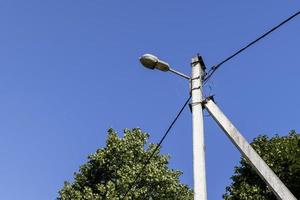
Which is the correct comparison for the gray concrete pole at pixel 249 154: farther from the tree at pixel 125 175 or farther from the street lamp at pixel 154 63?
the tree at pixel 125 175

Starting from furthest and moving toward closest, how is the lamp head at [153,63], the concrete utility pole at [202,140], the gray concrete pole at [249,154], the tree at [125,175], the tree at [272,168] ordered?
the tree at [125,175]
the tree at [272,168]
the lamp head at [153,63]
the concrete utility pole at [202,140]
the gray concrete pole at [249,154]

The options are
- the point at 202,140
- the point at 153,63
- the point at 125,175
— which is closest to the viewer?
the point at 202,140

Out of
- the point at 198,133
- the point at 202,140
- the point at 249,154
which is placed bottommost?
the point at 249,154

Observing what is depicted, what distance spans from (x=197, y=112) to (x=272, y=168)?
23.0 m

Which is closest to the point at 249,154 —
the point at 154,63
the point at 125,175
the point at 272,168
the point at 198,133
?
the point at 198,133

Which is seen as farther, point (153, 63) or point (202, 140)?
point (153, 63)

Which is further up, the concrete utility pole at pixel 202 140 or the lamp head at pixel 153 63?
the lamp head at pixel 153 63

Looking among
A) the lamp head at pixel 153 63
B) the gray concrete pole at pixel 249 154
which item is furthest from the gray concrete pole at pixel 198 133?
the lamp head at pixel 153 63

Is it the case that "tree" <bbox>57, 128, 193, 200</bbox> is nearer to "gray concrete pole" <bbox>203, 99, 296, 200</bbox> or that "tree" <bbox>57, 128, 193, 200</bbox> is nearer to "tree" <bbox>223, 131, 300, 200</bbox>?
"tree" <bbox>223, 131, 300, 200</bbox>

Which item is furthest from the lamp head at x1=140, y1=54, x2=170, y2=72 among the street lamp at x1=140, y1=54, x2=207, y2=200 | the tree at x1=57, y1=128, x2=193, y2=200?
the tree at x1=57, y1=128, x2=193, y2=200

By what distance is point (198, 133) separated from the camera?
32.0 feet

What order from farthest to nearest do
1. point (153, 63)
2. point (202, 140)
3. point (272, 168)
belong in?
point (272, 168) → point (153, 63) → point (202, 140)

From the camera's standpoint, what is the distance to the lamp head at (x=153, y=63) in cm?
1098

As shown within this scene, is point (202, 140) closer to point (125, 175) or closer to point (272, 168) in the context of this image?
point (272, 168)
